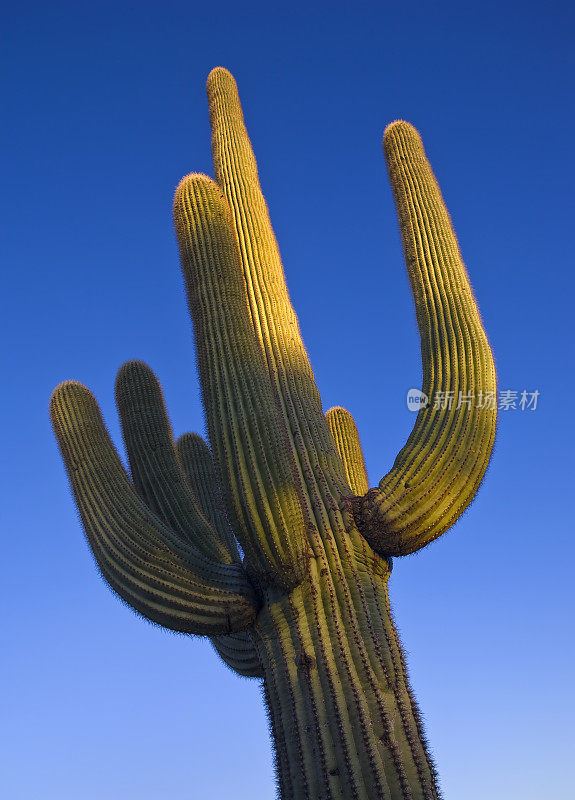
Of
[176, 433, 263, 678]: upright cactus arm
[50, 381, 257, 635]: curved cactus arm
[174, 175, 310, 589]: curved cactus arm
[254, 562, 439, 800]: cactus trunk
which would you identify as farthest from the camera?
[176, 433, 263, 678]: upright cactus arm

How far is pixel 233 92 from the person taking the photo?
25.4 ft

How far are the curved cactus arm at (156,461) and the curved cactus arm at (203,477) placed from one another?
268 mm

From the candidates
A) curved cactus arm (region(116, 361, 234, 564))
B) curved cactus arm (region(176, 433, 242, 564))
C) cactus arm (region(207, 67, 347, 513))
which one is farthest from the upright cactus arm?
cactus arm (region(207, 67, 347, 513))

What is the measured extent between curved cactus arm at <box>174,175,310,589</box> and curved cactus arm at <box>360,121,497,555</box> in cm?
61

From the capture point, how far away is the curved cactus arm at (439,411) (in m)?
4.86

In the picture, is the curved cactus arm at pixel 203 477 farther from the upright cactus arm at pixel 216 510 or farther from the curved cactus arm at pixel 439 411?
the curved cactus arm at pixel 439 411

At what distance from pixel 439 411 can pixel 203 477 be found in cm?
285

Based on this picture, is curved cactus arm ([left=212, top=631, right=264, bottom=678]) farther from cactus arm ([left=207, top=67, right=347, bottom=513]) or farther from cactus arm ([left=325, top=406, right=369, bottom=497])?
cactus arm ([left=325, top=406, right=369, bottom=497])

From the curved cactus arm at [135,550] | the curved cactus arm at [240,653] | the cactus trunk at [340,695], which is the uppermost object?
the curved cactus arm at [135,550]

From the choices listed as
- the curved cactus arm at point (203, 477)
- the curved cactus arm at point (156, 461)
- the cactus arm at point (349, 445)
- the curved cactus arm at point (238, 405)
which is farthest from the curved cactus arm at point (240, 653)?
the cactus arm at point (349, 445)

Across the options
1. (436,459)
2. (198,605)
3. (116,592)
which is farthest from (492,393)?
(116,592)

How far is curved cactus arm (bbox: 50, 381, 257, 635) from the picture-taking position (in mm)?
4770

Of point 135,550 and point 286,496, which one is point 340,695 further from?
point 135,550

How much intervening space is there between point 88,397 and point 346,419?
2397 millimetres
